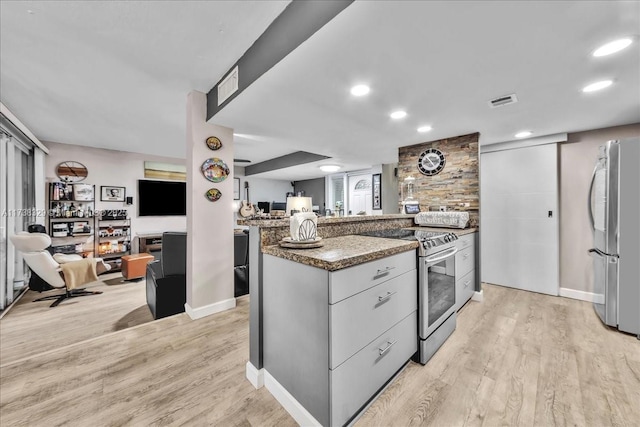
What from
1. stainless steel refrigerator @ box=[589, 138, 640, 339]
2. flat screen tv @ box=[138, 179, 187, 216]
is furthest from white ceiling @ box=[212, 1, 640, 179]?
flat screen tv @ box=[138, 179, 187, 216]

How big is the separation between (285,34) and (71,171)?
5536 millimetres

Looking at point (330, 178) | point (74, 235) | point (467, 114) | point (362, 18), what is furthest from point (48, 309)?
point (330, 178)

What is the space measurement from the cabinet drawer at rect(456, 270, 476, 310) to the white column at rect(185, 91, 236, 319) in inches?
97.1

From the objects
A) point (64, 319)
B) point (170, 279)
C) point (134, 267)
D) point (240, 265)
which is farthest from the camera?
point (134, 267)

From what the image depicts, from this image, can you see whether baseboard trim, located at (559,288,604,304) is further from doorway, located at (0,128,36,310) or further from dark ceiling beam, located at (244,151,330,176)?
doorway, located at (0,128,36,310)

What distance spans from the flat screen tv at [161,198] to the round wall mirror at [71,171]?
0.91 metres

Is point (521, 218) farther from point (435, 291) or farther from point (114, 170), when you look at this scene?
point (114, 170)

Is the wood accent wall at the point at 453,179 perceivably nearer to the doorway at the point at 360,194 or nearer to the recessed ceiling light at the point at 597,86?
the recessed ceiling light at the point at 597,86

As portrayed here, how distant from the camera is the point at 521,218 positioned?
139 inches

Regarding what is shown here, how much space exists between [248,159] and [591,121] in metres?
5.78

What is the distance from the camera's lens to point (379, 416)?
4.46 feet

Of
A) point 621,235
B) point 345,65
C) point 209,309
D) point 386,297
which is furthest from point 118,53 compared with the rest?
point 621,235

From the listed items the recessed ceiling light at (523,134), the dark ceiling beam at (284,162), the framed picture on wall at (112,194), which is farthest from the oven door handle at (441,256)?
the framed picture on wall at (112,194)

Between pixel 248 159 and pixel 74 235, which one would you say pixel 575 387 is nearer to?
pixel 248 159
